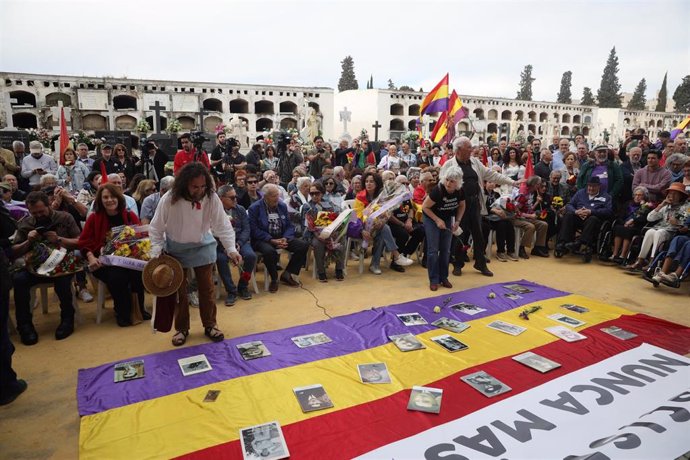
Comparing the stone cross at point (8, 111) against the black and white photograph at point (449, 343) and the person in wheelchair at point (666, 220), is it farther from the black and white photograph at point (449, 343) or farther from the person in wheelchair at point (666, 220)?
the person in wheelchair at point (666, 220)

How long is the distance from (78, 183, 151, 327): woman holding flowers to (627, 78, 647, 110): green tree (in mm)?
57215

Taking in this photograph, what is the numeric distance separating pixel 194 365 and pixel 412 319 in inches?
84.3

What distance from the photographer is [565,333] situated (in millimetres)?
3906

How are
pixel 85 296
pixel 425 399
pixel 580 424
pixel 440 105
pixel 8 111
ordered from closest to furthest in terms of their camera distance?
pixel 580 424, pixel 425 399, pixel 85 296, pixel 440 105, pixel 8 111

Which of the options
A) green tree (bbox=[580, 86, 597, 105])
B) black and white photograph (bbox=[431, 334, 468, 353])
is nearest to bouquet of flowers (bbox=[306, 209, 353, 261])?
black and white photograph (bbox=[431, 334, 468, 353])

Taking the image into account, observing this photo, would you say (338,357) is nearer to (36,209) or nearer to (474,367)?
(474,367)

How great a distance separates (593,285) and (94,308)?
20.4ft

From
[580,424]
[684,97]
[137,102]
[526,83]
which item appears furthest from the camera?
[526,83]

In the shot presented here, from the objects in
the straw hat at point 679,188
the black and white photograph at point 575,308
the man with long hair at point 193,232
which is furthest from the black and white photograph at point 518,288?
the man with long hair at point 193,232

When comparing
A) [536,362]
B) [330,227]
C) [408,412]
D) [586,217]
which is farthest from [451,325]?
[586,217]

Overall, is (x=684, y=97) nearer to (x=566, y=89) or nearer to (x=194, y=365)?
(x=566, y=89)

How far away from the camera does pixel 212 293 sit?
3867 mm

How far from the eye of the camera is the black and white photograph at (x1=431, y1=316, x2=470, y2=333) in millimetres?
4032

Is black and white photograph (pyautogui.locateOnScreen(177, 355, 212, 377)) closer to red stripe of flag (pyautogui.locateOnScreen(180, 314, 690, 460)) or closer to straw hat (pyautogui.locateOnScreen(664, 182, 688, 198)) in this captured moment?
red stripe of flag (pyautogui.locateOnScreen(180, 314, 690, 460))
